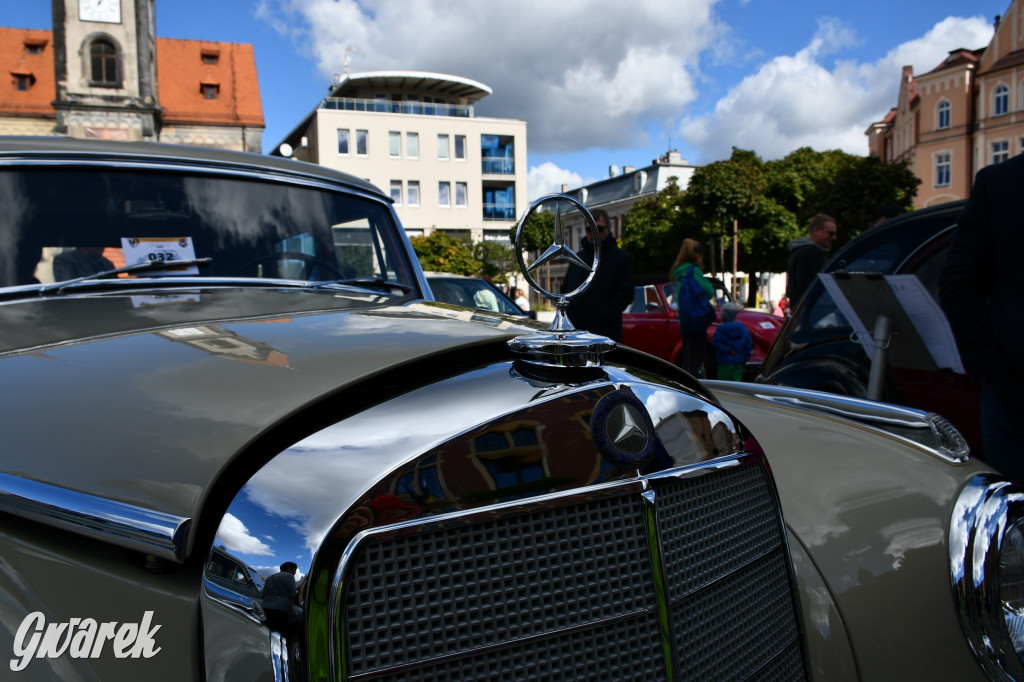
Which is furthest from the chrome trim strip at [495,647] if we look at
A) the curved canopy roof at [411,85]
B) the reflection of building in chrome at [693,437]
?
the curved canopy roof at [411,85]

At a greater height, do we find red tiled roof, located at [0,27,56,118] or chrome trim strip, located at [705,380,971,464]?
red tiled roof, located at [0,27,56,118]

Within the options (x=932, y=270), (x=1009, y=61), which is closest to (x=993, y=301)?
(x=932, y=270)

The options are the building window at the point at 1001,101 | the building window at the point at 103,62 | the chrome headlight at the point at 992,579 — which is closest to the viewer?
the chrome headlight at the point at 992,579

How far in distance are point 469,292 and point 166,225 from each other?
5902 millimetres

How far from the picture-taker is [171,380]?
3.92 feet

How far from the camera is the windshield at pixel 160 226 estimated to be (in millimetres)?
1918

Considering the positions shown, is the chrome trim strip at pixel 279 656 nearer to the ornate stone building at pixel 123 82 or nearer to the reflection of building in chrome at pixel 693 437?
the reflection of building in chrome at pixel 693 437

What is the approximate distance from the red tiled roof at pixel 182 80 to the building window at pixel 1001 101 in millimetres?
45991

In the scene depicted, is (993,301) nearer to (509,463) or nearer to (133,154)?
(509,463)

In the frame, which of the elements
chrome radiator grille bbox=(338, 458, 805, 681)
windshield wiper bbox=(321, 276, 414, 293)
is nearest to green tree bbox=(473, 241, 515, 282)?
windshield wiper bbox=(321, 276, 414, 293)

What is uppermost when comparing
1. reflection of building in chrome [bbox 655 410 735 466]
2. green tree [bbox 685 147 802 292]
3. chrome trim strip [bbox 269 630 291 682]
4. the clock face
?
the clock face

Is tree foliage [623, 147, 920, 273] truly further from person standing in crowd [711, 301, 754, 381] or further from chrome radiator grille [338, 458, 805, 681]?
chrome radiator grille [338, 458, 805, 681]

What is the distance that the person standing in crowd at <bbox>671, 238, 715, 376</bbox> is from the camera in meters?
7.03

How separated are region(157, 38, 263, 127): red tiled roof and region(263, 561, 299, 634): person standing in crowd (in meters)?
48.9
